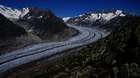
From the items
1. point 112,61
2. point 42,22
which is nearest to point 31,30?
point 42,22

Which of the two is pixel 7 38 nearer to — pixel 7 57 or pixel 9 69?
pixel 7 57

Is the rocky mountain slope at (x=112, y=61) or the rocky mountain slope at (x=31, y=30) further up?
the rocky mountain slope at (x=31, y=30)

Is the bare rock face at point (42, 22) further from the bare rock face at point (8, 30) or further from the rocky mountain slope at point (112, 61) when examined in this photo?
the rocky mountain slope at point (112, 61)

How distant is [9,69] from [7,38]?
1445 inches

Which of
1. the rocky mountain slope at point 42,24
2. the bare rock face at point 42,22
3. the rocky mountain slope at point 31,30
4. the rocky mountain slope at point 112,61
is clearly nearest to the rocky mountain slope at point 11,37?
the rocky mountain slope at point 31,30

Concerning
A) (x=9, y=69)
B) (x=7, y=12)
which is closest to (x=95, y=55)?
(x=9, y=69)

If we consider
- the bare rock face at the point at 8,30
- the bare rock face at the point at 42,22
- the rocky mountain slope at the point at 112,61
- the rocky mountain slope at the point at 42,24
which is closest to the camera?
the rocky mountain slope at the point at 112,61

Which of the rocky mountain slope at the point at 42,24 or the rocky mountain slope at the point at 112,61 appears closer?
the rocky mountain slope at the point at 112,61

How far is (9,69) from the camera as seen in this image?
4859 centimetres

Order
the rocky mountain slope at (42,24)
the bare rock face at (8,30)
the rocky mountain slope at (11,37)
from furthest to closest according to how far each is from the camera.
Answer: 1. the rocky mountain slope at (42,24)
2. the bare rock face at (8,30)
3. the rocky mountain slope at (11,37)

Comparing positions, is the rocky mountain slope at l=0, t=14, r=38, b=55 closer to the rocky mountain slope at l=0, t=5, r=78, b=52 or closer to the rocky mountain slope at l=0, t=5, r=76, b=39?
the rocky mountain slope at l=0, t=5, r=78, b=52

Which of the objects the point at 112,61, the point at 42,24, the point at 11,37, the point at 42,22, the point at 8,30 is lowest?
the point at 112,61

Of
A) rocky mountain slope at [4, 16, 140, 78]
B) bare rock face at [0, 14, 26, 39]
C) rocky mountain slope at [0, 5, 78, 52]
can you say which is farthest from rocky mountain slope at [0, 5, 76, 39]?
rocky mountain slope at [4, 16, 140, 78]

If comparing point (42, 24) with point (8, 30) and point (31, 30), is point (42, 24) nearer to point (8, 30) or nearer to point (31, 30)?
point (31, 30)
